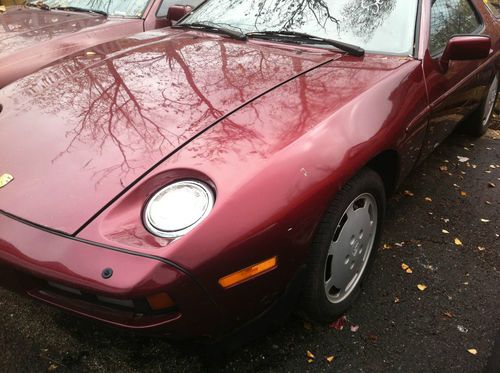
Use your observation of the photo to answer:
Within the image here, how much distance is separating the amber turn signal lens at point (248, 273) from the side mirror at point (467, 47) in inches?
64.0

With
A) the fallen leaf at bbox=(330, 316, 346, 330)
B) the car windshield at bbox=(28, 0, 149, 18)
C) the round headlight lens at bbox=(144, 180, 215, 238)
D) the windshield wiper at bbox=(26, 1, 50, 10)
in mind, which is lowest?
the fallen leaf at bbox=(330, 316, 346, 330)

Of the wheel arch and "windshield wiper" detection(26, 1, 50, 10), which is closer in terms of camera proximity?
the wheel arch

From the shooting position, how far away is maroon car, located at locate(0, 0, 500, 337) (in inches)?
53.4

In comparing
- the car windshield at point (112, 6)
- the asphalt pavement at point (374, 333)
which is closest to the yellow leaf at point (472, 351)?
the asphalt pavement at point (374, 333)

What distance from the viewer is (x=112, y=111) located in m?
1.84

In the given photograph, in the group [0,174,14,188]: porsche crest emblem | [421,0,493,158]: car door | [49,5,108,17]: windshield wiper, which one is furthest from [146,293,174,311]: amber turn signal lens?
[49,5,108,17]: windshield wiper

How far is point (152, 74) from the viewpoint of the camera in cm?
212

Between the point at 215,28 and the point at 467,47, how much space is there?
1433mm

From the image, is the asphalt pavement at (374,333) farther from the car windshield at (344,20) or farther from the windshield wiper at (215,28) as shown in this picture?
the windshield wiper at (215,28)

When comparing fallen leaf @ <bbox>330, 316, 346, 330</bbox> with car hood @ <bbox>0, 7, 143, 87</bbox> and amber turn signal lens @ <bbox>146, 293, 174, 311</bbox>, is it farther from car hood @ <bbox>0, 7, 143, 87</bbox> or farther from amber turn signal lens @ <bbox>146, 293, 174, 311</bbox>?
car hood @ <bbox>0, 7, 143, 87</bbox>

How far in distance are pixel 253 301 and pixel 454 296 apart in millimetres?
1262

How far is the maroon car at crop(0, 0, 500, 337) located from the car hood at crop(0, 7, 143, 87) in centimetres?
99

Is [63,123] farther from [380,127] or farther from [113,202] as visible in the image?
[380,127]

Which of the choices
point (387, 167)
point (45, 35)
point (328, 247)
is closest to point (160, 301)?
point (328, 247)
